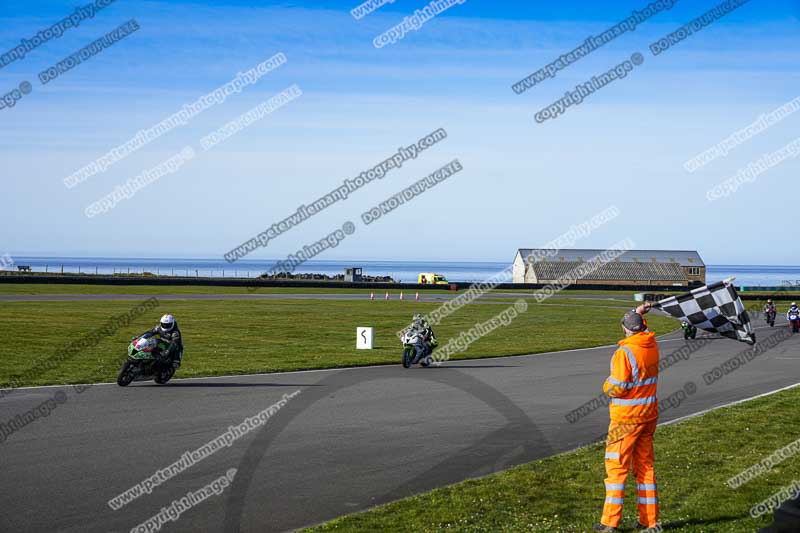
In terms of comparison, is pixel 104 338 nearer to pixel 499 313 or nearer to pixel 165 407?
pixel 165 407

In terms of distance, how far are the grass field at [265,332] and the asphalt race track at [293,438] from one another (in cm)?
290

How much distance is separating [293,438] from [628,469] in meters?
5.42

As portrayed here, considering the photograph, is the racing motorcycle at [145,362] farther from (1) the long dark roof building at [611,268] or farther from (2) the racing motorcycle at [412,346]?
(1) the long dark roof building at [611,268]

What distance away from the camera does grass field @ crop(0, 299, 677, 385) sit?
837 inches

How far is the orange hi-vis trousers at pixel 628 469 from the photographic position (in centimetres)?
762

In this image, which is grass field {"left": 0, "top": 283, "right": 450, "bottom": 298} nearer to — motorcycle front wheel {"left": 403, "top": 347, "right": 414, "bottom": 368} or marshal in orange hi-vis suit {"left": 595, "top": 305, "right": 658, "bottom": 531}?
motorcycle front wheel {"left": 403, "top": 347, "right": 414, "bottom": 368}

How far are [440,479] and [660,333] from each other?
2936 cm

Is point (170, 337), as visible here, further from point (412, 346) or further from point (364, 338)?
point (364, 338)

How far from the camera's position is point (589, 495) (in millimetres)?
9117

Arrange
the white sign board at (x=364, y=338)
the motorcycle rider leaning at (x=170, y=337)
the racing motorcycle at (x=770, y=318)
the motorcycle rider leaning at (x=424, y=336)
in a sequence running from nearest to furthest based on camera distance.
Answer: the motorcycle rider leaning at (x=170, y=337) → the motorcycle rider leaning at (x=424, y=336) → the white sign board at (x=364, y=338) → the racing motorcycle at (x=770, y=318)

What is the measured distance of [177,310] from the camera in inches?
1684

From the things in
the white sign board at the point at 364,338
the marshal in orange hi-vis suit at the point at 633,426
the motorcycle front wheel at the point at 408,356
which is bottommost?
the marshal in orange hi-vis suit at the point at 633,426

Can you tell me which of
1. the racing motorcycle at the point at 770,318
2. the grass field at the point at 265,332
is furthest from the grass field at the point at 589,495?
the racing motorcycle at the point at 770,318

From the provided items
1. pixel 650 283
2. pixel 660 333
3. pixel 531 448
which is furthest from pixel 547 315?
pixel 650 283
